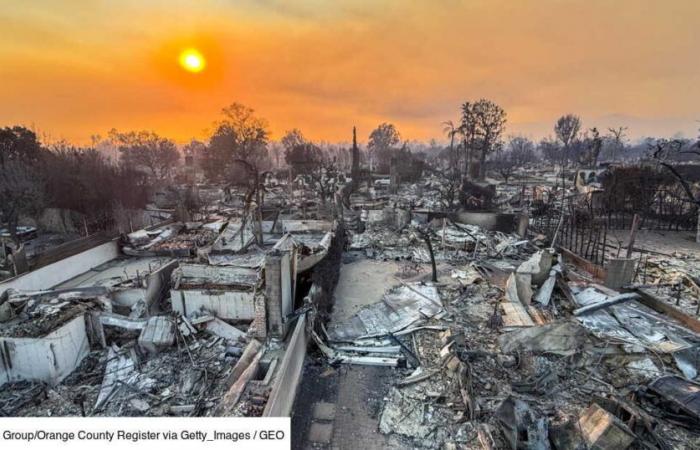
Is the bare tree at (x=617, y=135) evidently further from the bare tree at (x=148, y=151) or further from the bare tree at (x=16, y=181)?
the bare tree at (x=148, y=151)

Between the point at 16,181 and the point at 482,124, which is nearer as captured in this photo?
the point at 16,181

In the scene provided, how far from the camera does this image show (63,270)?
12.4 metres

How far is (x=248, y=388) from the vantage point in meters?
6.34

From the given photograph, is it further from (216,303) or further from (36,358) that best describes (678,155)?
(36,358)

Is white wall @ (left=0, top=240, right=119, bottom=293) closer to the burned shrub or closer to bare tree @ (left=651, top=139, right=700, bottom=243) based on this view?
bare tree @ (left=651, top=139, right=700, bottom=243)

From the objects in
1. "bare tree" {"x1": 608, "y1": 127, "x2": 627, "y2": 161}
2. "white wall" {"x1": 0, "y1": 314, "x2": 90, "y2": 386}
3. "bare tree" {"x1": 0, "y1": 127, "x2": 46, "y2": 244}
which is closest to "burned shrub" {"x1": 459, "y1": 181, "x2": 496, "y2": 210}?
"white wall" {"x1": 0, "y1": 314, "x2": 90, "y2": 386}

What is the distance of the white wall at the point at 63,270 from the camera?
35.3ft

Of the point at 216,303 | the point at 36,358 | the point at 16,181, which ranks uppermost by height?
the point at 16,181

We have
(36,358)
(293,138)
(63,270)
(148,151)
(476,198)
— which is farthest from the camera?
(293,138)

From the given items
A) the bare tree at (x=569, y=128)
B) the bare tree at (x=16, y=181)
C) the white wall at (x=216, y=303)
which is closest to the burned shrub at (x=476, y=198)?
the white wall at (x=216, y=303)

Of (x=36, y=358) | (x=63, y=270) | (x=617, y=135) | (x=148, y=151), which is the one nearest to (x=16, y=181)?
(x=63, y=270)

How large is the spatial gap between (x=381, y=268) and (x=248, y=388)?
8685 mm

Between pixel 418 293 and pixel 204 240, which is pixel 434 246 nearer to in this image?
pixel 418 293

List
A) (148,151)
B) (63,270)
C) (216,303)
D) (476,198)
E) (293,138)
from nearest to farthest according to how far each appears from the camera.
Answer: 1. (216,303)
2. (63,270)
3. (476,198)
4. (148,151)
5. (293,138)
